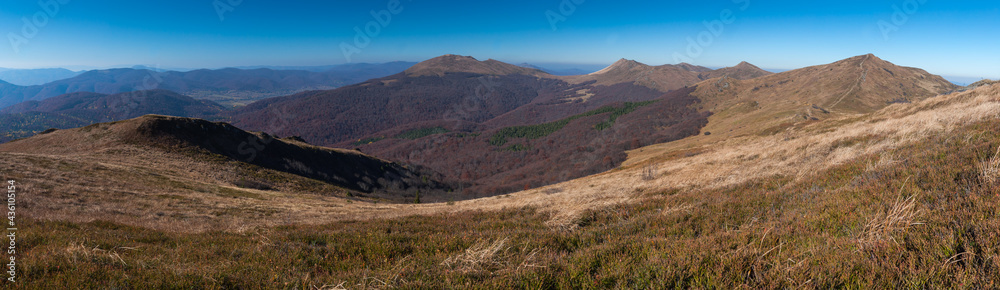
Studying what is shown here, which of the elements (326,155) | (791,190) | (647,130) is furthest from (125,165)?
(647,130)

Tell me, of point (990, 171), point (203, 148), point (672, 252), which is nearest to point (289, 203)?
point (672, 252)

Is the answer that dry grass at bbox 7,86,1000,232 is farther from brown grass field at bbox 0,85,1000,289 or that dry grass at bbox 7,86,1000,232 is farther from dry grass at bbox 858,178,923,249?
dry grass at bbox 858,178,923,249

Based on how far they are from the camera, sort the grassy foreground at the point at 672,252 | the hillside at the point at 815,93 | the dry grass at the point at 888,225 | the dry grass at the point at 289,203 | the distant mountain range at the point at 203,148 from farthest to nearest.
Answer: the hillside at the point at 815,93, the distant mountain range at the point at 203,148, the dry grass at the point at 289,203, the dry grass at the point at 888,225, the grassy foreground at the point at 672,252

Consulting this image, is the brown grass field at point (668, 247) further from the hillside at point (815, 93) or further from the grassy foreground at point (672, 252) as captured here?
the hillside at point (815, 93)

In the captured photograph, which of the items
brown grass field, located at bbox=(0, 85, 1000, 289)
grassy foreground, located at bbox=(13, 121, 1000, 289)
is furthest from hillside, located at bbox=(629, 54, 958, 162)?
grassy foreground, located at bbox=(13, 121, 1000, 289)

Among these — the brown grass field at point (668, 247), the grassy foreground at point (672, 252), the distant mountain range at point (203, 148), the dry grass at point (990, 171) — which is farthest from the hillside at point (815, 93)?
the grassy foreground at point (672, 252)

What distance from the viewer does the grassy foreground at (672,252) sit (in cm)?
453

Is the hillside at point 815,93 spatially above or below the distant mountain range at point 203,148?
above

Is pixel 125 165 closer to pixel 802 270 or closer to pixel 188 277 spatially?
pixel 188 277

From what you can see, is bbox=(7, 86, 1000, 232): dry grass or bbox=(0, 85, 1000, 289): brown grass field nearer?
bbox=(0, 85, 1000, 289): brown grass field

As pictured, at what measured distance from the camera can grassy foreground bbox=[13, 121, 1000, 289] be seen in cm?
453

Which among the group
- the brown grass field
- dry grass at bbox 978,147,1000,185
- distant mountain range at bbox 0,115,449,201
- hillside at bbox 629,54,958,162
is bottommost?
distant mountain range at bbox 0,115,449,201

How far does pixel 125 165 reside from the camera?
1283 inches

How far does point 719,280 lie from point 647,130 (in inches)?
5672
